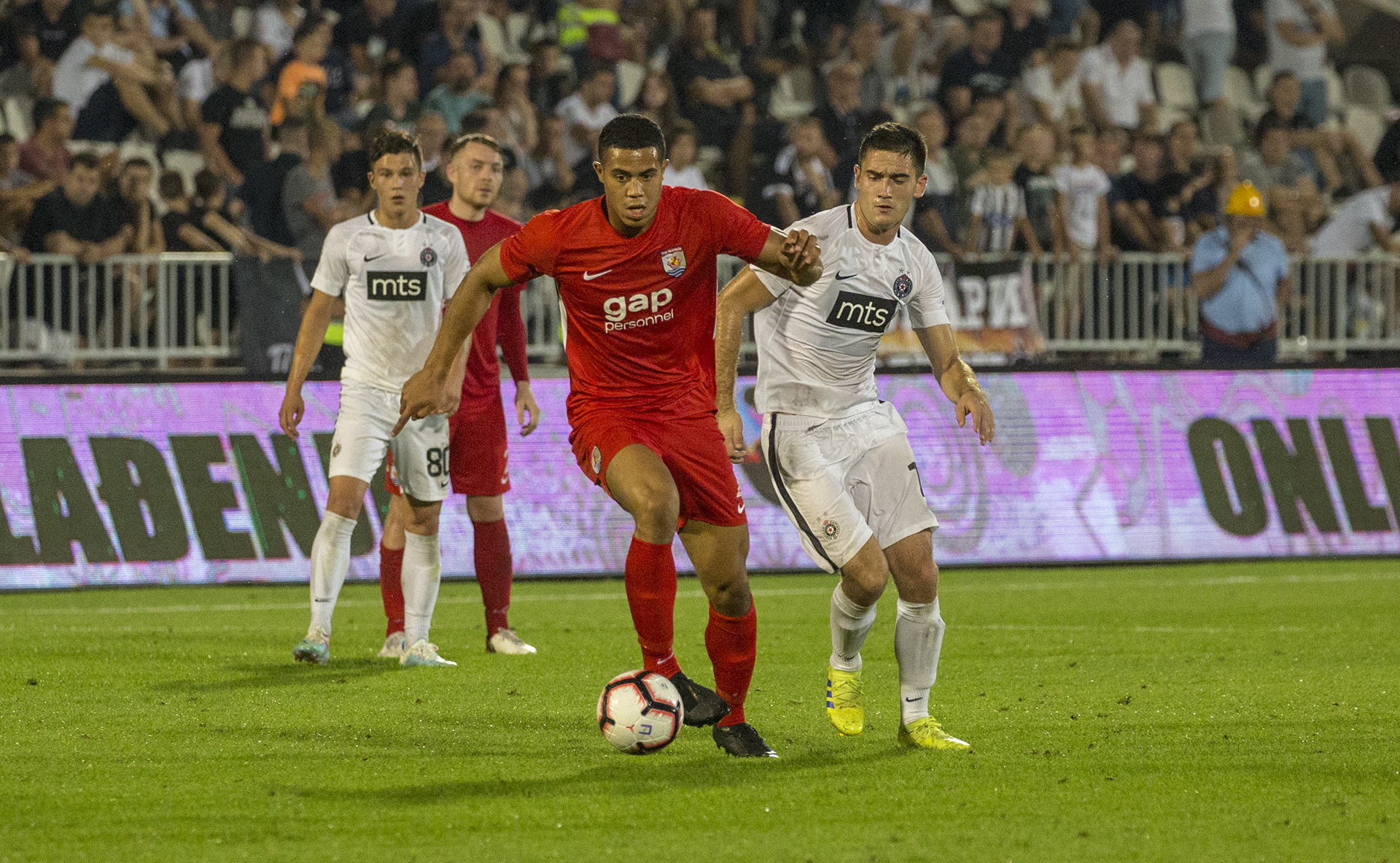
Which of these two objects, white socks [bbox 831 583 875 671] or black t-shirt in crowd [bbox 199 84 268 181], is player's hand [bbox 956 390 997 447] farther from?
black t-shirt in crowd [bbox 199 84 268 181]

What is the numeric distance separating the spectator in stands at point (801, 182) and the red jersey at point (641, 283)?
9.26m

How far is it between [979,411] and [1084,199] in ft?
35.4

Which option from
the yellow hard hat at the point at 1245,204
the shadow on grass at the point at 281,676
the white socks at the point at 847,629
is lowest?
the shadow on grass at the point at 281,676

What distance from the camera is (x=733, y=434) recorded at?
634cm

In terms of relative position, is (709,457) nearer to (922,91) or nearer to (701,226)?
(701,226)

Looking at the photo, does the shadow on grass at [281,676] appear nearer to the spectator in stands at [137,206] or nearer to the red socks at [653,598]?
the red socks at [653,598]

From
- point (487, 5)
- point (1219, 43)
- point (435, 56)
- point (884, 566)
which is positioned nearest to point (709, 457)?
point (884, 566)

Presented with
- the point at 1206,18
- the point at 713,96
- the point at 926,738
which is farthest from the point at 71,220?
the point at 1206,18

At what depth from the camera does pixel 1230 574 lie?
12914 mm

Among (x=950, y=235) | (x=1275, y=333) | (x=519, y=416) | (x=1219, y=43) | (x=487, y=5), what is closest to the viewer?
(x=519, y=416)

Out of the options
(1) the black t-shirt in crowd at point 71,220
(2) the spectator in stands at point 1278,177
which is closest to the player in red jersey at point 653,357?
(1) the black t-shirt in crowd at point 71,220

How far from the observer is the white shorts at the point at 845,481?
653 centimetres

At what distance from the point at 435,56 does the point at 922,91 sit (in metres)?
5.12

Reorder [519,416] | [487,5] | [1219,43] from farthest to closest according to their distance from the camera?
[1219,43] < [487,5] < [519,416]
